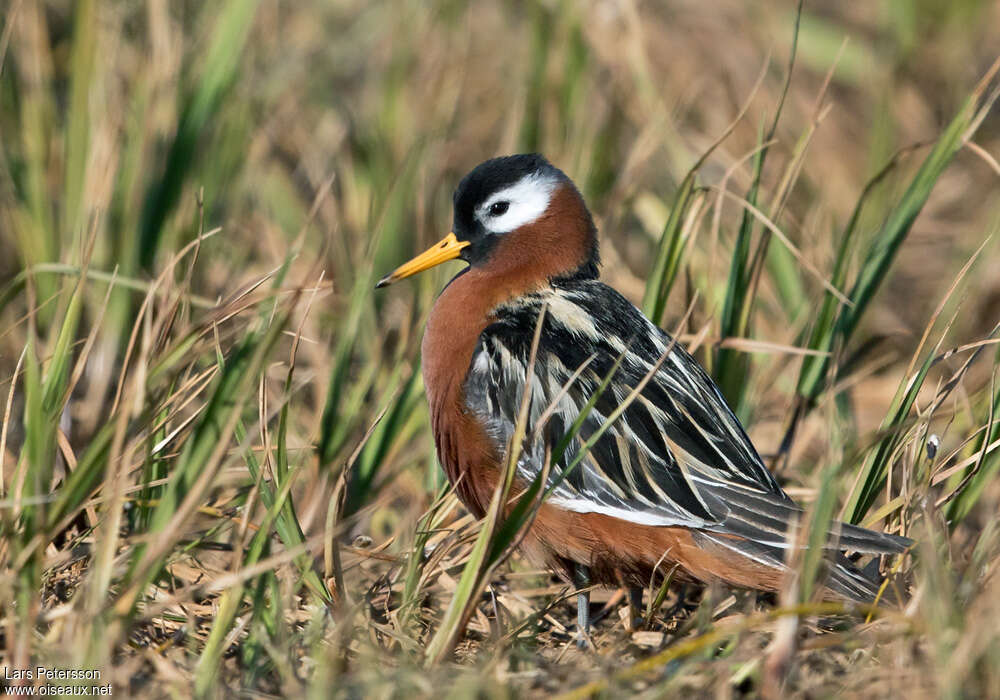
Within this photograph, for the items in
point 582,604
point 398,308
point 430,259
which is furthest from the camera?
point 398,308

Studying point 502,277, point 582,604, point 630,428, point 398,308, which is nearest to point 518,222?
point 502,277

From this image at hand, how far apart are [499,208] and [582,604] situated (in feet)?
4.32

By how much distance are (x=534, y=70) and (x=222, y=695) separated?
12.3ft

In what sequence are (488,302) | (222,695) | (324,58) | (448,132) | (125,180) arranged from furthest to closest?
(324,58)
(448,132)
(125,180)
(488,302)
(222,695)

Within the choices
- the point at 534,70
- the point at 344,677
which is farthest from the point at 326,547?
the point at 534,70

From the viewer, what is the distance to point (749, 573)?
124 inches

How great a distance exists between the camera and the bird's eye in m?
3.86

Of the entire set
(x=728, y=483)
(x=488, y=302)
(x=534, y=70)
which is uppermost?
(x=534, y=70)

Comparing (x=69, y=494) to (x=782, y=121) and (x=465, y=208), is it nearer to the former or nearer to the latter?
(x=465, y=208)

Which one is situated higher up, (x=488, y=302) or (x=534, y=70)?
(x=534, y=70)

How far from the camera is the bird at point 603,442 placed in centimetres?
315

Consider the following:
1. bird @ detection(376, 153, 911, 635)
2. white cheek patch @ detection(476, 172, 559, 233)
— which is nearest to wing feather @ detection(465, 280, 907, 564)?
bird @ detection(376, 153, 911, 635)

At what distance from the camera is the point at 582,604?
3293 mm

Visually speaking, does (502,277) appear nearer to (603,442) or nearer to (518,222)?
(518,222)
